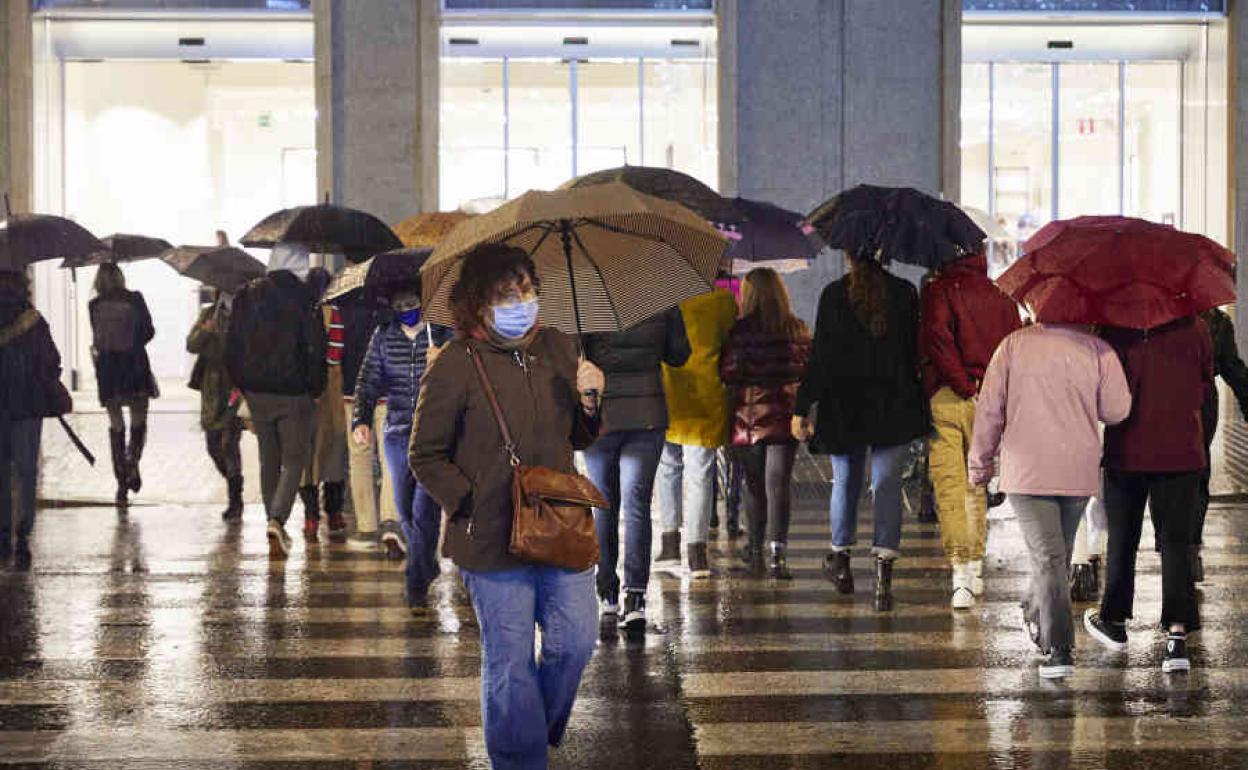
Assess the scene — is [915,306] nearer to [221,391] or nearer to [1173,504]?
[1173,504]

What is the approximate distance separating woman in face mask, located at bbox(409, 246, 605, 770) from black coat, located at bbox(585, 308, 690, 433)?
3.11 m

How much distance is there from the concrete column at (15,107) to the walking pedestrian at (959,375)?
45.3ft

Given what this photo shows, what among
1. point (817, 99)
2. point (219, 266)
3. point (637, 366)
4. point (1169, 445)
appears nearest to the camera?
point (1169, 445)

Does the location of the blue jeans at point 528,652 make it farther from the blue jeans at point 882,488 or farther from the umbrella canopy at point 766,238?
the umbrella canopy at point 766,238

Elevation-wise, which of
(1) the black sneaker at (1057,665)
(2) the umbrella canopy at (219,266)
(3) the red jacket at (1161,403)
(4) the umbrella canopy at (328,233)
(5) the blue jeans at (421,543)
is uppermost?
(4) the umbrella canopy at (328,233)

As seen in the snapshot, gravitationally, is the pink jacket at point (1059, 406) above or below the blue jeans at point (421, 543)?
above

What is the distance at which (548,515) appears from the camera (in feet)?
20.1

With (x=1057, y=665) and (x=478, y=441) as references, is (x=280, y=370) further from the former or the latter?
(x=478, y=441)

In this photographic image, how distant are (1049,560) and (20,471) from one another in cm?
669

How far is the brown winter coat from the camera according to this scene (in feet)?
20.4

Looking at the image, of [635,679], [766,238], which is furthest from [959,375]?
[766,238]

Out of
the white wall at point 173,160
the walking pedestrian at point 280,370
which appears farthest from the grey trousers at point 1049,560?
the white wall at point 173,160

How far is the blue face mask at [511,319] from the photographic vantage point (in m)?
6.30

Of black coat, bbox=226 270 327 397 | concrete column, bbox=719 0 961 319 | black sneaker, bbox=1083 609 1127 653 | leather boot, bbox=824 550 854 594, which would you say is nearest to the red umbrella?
black sneaker, bbox=1083 609 1127 653
